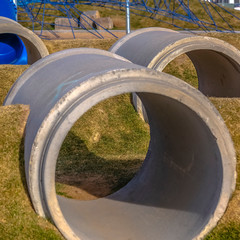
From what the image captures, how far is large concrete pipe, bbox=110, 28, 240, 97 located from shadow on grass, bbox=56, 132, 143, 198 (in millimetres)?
2859

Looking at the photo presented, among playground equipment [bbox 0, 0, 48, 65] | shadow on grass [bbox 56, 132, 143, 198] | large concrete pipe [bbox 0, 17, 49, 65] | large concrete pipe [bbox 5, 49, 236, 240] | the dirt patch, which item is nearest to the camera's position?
large concrete pipe [bbox 5, 49, 236, 240]

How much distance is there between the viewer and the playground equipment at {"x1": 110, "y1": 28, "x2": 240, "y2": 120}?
12375mm

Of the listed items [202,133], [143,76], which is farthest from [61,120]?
[202,133]

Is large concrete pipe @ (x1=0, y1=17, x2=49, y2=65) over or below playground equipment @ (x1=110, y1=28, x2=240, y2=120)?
below

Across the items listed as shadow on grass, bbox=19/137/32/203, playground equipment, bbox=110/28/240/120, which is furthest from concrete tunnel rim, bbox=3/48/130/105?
playground equipment, bbox=110/28/240/120

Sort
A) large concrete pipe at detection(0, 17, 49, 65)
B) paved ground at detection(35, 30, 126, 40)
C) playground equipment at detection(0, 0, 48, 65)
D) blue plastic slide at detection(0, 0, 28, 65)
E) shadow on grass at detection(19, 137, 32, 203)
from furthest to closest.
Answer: paved ground at detection(35, 30, 126, 40) < blue plastic slide at detection(0, 0, 28, 65) < playground equipment at detection(0, 0, 48, 65) < large concrete pipe at detection(0, 17, 49, 65) < shadow on grass at detection(19, 137, 32, 203)

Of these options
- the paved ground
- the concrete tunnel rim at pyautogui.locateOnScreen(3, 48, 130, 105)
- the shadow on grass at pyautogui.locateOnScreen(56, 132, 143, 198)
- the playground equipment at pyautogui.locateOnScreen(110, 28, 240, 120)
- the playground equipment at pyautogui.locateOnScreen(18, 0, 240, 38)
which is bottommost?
the paved ground

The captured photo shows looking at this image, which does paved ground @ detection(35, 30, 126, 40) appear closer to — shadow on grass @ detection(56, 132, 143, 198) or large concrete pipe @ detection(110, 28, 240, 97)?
large concrete pipe @ detection(110, 28, 240, 97)

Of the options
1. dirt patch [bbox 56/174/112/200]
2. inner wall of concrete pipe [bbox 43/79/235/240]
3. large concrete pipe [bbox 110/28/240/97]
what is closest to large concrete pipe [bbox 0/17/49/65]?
large concrete pipe [bbox 110/28/240/97]

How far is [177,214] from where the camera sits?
6.56 meters

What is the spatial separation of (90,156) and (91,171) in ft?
4.09

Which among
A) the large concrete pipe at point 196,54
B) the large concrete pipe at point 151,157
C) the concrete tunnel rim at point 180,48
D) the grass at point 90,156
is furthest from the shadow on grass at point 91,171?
the large concrete pipe at point 196,54

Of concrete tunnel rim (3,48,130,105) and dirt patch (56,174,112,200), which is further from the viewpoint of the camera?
dirt patch (56,174,112,200)

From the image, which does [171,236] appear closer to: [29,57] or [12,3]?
[29,57]
